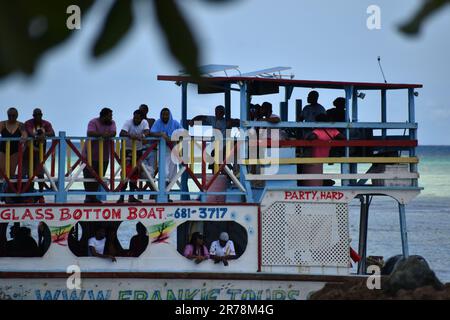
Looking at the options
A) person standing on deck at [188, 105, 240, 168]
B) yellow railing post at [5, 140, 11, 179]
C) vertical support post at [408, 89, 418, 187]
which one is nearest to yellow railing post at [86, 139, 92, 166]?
yellow railing post at [5, 140, 11, 179]

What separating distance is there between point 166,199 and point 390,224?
43336 millimetres

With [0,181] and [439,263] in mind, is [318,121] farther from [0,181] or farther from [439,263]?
[439,263]

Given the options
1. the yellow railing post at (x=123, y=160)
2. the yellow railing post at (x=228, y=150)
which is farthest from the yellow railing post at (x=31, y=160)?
the yellow railing post at (x=228, y=150)

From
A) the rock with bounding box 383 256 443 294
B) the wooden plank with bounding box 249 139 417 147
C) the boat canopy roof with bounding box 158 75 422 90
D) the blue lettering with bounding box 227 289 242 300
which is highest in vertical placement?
the boat canopy roof with bounding box 158 75 422 90

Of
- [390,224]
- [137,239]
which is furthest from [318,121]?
[390,224]

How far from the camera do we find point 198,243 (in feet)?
39.7

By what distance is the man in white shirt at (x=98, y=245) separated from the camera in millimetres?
11906

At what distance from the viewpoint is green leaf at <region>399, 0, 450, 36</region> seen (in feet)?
3.51

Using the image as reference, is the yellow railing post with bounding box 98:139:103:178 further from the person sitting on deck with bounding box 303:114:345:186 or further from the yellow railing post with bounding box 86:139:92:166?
the person sitting on deck with bounding box 303:114:345:186

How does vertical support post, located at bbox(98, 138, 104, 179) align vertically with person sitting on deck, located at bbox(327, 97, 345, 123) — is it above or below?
below

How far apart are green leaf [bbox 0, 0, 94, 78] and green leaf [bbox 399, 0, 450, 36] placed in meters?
0.36

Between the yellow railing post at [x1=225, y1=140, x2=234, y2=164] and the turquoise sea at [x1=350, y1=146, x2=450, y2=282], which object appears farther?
the turquoise sea at [x1=350, y1=146, x2=450, y2=282]

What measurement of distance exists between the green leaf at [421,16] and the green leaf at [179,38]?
9.9 inches

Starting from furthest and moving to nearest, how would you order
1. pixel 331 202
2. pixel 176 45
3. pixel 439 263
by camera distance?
1. pixel 439 263
2. pixel 331 202
3. pixel 176 45
